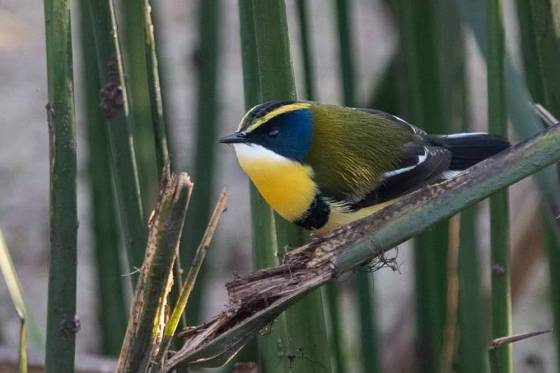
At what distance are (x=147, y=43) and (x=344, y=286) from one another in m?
1.96

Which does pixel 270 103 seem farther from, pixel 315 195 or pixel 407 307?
pixel 407 307

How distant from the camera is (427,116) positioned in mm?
1629

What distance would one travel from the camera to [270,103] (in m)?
1.15

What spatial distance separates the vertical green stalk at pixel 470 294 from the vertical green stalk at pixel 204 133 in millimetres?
617

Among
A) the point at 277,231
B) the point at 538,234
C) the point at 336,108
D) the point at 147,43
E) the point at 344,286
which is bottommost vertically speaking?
the point at 344,286

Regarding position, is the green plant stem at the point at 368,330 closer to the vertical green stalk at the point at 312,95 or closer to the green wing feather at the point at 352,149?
the vertical green stalk at the point at 312,95

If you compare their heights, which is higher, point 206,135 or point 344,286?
point 206,135

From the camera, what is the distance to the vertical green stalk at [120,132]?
117 centimetres

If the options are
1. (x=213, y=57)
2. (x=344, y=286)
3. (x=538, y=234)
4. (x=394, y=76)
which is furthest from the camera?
(x=344, y=286)

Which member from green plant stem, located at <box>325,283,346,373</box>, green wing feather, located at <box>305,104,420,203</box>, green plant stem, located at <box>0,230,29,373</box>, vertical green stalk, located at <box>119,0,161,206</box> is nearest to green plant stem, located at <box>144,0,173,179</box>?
vertical green stalk, located at <box>119,0,161,206</box>

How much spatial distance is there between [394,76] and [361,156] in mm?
532

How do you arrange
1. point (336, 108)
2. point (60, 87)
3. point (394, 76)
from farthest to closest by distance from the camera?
1. point (394, 76)
2. point (336, 108)
3. point (60, 87)

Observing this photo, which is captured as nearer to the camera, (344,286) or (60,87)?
(60,87)

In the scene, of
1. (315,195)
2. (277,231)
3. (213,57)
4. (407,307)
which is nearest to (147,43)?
(277,231)
